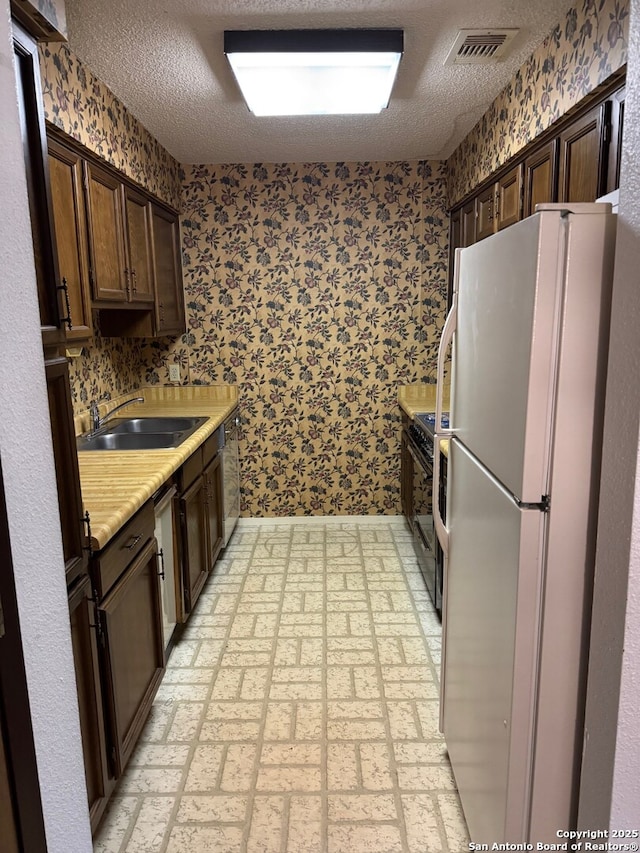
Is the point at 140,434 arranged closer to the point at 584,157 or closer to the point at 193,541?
the point at 193,541

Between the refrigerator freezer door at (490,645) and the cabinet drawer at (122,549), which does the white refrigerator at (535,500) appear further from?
the cabinet drawer at (122,549)

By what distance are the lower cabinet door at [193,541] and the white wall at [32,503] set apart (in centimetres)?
150

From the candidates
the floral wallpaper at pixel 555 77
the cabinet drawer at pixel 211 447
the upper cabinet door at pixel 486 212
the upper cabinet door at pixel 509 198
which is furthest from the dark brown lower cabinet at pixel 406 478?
the floral wallpaper at pixel 555 77

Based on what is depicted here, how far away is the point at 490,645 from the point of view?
1.41 m

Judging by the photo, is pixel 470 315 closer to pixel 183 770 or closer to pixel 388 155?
pixel 183 770

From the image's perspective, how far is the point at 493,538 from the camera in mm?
1363

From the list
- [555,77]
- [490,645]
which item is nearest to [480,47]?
[555,77]

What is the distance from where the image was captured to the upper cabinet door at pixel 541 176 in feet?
7.07

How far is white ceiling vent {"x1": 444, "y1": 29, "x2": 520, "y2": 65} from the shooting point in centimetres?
214

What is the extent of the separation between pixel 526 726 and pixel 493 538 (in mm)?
396

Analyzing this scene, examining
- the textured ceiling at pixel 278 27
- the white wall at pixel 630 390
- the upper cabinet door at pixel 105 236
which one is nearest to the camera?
the white wall at pixel 630 390

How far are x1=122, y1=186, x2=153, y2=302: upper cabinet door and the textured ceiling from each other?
418mm

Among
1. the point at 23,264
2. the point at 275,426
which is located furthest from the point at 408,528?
the point at 23,264

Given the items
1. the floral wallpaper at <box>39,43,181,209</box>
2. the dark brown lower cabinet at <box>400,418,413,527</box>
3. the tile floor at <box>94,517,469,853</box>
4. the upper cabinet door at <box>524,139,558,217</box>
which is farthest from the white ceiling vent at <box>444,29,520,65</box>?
the tile floor at <box>94,517,469,853</box>
